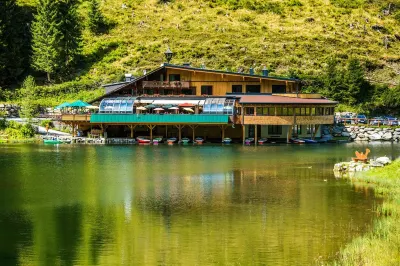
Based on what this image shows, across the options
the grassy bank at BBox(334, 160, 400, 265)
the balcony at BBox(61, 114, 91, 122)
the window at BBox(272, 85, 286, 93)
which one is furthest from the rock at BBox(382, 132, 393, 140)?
the grassy bank at BBox(334, 160, 400, 265)

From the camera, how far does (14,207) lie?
1318 inches

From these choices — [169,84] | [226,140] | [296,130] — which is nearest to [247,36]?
[169,84]

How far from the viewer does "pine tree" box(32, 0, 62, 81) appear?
95438mm

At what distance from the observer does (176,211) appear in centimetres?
3219

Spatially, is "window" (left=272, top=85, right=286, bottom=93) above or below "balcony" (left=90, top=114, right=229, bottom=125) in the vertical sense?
above

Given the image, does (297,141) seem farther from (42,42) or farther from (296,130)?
(42,42)

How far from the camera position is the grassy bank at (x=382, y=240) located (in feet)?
70.0

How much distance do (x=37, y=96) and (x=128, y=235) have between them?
6621 cm

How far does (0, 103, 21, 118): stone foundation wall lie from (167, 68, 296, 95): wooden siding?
19.1 meters

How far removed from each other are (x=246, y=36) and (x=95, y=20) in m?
25.5

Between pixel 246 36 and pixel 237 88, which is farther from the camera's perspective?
pixel 246 36

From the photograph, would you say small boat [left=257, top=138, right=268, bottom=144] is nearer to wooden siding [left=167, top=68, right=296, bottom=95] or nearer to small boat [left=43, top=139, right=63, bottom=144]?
wooden siding [left=167, top=68, right=296, bottom=95]

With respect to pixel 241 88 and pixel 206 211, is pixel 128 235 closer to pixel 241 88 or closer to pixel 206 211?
pixel 206 211

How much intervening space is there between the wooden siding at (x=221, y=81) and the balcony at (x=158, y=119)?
7143 millimetres
